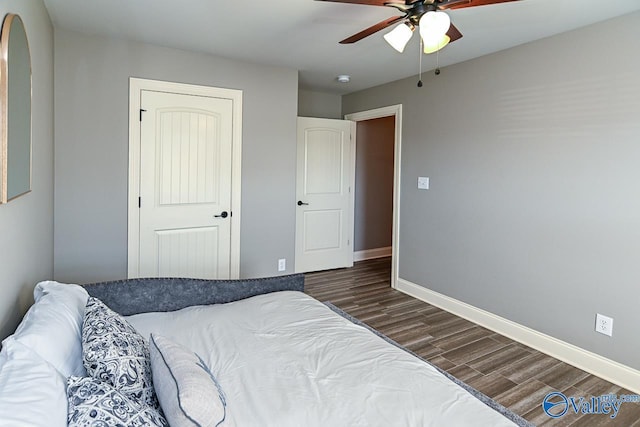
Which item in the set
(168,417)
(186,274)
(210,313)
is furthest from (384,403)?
(186,274)

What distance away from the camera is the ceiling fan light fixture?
1738 mm

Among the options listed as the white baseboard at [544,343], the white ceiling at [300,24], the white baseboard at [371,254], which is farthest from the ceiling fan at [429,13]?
the white baseboard at [371,254]

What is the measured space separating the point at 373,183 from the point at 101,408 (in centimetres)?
525

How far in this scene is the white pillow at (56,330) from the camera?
1.14 meters

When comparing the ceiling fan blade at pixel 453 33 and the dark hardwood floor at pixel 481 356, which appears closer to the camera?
the ceiling fan blade at pixel 453 33

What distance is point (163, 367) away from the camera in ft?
3.71

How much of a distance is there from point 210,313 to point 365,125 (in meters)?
4.41

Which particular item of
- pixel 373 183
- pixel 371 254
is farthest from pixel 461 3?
pixel 371 254

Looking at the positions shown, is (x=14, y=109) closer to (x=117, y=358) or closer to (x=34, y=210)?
(x=34, y=210)

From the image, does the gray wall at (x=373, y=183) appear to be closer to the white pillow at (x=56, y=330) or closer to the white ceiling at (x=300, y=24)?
the white ceiling at (x=300, y=24)

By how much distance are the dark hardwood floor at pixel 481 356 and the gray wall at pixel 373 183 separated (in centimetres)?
165

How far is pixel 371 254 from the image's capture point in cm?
596

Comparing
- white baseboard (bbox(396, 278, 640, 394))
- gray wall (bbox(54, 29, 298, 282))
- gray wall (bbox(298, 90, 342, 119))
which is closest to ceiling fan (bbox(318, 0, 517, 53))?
gray wall (bbox(54, 29, 298, 282))

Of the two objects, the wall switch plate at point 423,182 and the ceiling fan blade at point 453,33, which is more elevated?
the ceiling fan blade at point 453,33
